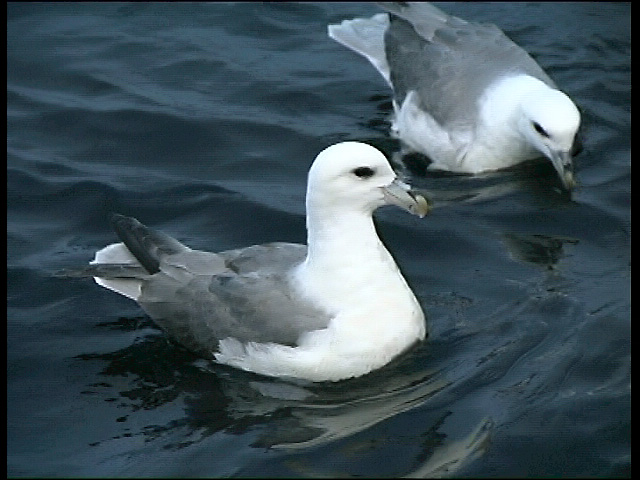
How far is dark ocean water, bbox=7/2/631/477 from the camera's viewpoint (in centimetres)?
638

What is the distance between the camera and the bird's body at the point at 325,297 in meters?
6.66

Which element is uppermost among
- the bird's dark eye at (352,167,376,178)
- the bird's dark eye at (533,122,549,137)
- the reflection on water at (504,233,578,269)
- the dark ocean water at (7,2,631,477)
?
Answer: the bird's dark eye at (352,167,376,178)

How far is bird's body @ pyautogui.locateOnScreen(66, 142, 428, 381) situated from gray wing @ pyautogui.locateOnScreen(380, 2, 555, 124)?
275cm

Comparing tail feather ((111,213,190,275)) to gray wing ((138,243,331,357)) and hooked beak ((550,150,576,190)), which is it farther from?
hooked beak ((550,150,576,190))

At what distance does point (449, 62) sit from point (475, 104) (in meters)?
0.41

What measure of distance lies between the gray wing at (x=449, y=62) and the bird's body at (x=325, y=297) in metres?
2.75

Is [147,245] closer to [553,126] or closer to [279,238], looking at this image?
[279,238]

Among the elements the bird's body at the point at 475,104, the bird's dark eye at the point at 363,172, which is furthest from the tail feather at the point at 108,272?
the bird's body at the point at 475,104

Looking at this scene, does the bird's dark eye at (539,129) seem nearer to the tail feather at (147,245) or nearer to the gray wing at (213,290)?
the gray wing at (213,290)

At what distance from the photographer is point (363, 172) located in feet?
21.7

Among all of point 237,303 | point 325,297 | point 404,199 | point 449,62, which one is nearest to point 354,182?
point 404,199

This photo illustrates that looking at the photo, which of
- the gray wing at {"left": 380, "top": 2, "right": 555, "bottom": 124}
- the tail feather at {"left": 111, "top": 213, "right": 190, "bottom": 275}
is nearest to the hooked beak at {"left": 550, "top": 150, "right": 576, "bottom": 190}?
the gray wing at {"left": 380, "top": 2, "right": 555, "bottom": 124}

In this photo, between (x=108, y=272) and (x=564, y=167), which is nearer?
(x=108, y=272)

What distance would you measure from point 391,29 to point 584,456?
502 cm
